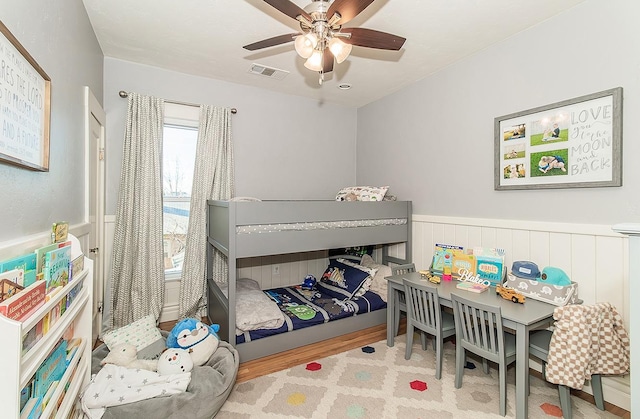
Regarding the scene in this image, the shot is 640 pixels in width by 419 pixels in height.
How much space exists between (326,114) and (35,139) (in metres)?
3.06

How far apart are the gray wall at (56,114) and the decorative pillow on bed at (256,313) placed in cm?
133

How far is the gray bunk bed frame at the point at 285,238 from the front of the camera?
2.33 meters

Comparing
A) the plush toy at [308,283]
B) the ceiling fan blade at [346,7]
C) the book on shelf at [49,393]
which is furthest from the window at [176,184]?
the ceiling fan blade at [346,7]

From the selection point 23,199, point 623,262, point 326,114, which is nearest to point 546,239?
point 623,262

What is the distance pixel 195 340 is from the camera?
2.11 m

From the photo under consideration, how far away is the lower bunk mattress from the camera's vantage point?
2.52 metres

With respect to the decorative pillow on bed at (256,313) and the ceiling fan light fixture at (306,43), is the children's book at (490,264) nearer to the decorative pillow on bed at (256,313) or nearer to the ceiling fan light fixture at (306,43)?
the decorative pillow on bed at (256,313)

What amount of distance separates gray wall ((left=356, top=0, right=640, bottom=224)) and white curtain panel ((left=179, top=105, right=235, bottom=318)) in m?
1.77

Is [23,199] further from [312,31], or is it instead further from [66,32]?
[312,31]

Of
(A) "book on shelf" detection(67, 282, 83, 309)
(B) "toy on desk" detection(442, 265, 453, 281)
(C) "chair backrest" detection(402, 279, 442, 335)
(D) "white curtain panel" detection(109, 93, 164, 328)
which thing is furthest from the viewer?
(D) "white curtain panel" detection(109, 93, 164, 328)

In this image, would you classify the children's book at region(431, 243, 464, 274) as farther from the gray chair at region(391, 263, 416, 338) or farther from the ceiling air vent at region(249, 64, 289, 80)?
the ceiling air vent at region(249, 64, 289, 80)

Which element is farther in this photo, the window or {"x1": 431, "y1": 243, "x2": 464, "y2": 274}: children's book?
the window

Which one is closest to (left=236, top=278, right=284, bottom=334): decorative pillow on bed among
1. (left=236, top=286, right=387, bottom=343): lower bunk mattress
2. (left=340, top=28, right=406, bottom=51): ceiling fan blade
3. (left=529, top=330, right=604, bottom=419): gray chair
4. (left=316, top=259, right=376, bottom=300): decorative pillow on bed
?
(left=236, top=286, right=387, bottom=343): lower bunk mattress

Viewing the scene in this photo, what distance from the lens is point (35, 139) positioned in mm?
1283
